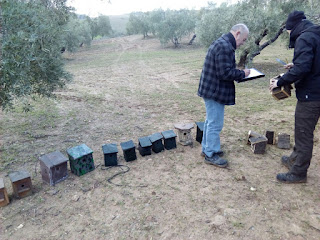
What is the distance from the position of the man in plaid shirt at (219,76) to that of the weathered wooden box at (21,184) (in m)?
2.67

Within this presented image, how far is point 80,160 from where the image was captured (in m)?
3.87

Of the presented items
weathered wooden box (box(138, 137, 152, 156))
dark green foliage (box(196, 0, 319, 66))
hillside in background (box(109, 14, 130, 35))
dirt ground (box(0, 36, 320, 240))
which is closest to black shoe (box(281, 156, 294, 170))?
dirt ground (box(0, 36, 320, 240))

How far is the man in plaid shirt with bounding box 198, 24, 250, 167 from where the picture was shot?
3.41 m

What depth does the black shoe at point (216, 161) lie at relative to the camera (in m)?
4.00

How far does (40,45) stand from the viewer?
4148 mm

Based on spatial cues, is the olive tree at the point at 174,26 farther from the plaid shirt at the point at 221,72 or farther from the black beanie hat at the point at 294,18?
the black beanie hat at the point at 294,18

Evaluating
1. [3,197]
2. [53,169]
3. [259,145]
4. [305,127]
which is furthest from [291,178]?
[3,197]

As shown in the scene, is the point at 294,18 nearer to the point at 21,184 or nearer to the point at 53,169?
the point at 53,169

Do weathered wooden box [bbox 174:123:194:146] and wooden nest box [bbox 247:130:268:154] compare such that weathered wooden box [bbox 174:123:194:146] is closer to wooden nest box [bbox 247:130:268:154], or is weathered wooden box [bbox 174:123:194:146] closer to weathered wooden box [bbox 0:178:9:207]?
wooden nest box [bbox 247:130:268:154]

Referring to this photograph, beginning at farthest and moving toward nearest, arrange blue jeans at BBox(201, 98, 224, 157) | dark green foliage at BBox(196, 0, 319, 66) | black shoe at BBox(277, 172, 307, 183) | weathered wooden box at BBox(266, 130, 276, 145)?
1. dark green foliage at BBox(196, 0, 319, 66)
2. weathered wooden box at BBox(266, 130, 276, 145)
3. blue jeans at BBox(201, 98, 224, 157)
4. black shoe at BBox(277, 172, 307, 183)

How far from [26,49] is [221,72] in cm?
289

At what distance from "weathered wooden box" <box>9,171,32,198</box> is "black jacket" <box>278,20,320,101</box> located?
3.63m

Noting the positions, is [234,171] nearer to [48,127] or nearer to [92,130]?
[92,130]

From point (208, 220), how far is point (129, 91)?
278 inches
